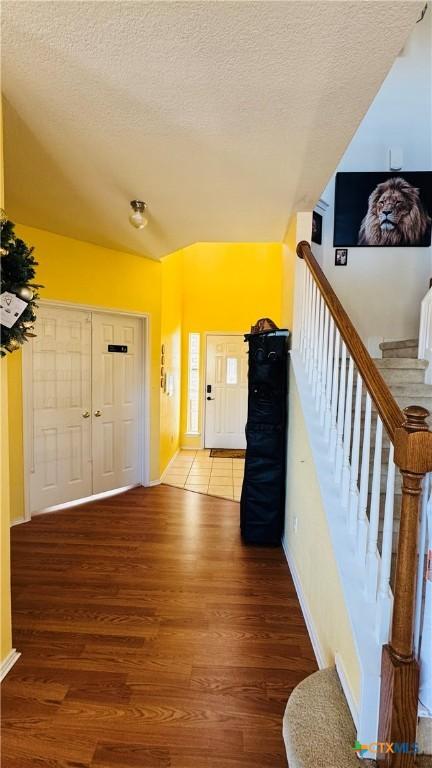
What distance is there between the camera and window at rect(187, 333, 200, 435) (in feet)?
19.2

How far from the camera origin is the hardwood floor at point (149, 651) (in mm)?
1318

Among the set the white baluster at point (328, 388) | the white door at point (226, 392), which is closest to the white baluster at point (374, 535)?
the white baluster at point (328, 388)

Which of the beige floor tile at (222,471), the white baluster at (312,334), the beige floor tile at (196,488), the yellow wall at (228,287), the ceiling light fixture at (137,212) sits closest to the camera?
the white baluster at (312,334)

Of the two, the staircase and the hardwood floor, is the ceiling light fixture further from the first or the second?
the hardwood floor

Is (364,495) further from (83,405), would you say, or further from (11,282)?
(83,405)

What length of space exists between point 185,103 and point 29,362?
2419mm

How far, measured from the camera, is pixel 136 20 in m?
1.14

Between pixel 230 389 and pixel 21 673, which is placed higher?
pixel 230 389

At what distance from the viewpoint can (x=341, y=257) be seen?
12.2 feet

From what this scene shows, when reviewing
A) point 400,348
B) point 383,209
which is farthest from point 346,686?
point 383,209

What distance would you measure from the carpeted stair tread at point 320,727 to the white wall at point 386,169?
10.3 feet

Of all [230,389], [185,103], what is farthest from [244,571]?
[230,389]

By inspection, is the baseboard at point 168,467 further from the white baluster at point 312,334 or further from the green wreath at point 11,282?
the green wreath at point 11,282

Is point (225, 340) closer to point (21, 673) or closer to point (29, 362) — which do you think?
point (29, 362)
